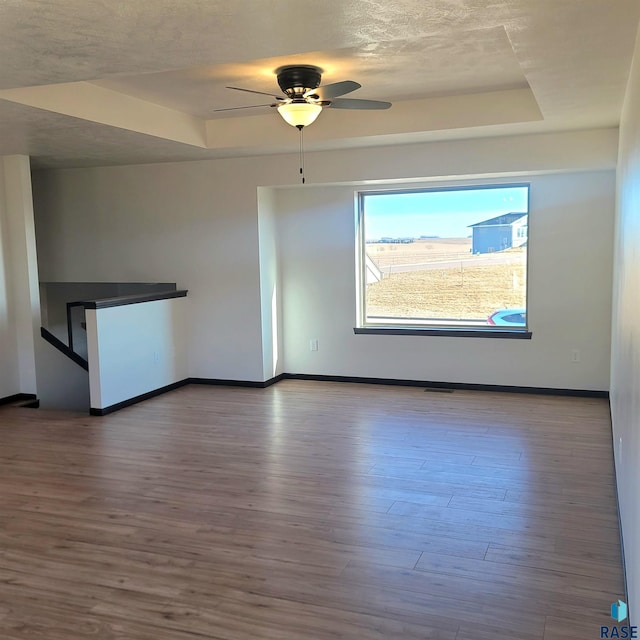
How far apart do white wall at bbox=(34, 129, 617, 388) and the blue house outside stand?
0.61 meters

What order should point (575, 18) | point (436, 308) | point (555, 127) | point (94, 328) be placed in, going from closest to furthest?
point (575, 18) < point (555, 127) < point (94, 328) < point (436, 308)

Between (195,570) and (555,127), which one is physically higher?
(555,127)

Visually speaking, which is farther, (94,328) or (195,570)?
(94,328)

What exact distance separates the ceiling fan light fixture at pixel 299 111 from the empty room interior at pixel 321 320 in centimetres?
2

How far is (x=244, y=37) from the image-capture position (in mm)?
2846

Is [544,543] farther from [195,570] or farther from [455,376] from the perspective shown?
[455,376]

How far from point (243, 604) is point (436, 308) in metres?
4.56

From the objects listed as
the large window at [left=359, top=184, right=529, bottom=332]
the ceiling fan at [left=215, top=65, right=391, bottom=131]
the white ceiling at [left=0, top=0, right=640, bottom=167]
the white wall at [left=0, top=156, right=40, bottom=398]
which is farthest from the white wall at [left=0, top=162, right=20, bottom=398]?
the large window at [left=359, top=184, right=529, bottom=332]

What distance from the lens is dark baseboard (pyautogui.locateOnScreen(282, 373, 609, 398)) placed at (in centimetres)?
620

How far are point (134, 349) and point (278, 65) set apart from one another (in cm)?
328

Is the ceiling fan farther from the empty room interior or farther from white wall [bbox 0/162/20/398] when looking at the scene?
white wall [bbox 0/162/20/398]

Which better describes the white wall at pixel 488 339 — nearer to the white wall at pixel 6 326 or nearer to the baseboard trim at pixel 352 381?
Answer: the baseboard trim at pixel 352 381

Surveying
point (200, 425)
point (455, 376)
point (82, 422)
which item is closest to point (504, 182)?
point (455, 376)

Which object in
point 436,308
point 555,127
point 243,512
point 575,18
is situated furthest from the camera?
point 436,308
